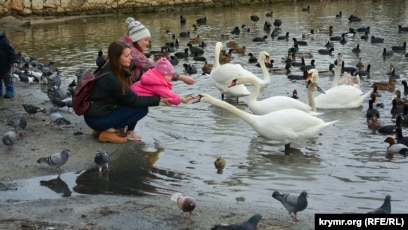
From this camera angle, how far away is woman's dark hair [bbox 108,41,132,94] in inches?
327

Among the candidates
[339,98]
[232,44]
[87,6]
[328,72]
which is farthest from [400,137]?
[87,6]

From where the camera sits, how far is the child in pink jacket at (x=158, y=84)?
8.74 meters

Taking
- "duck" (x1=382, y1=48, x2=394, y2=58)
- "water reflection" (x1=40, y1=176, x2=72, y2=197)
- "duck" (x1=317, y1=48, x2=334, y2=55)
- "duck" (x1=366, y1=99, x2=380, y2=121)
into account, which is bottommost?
"duck" (x1=366, y1=99, x2=380, y2=121)

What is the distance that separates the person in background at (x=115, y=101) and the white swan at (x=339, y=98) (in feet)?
14.1

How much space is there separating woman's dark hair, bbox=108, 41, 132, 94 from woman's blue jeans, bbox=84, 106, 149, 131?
0.36 meters

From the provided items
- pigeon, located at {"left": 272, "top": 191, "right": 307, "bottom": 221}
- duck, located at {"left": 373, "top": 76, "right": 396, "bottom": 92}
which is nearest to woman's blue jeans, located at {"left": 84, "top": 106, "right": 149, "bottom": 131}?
pigeon, located at {"left": 272, "top": 191, "right": 307, "bottom": 221}

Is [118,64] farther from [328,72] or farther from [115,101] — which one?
[328,72]

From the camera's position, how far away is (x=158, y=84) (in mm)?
8766

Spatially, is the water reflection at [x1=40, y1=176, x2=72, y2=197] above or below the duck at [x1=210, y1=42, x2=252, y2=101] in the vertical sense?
below

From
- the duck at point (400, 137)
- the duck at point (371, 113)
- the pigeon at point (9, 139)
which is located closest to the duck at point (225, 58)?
the duck at point (371, 113)

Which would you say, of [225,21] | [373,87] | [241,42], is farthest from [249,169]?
[225,21]

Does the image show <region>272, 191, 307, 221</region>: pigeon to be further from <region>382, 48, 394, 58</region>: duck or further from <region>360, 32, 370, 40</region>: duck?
<region>360, 32, 370, 40</region>: duck

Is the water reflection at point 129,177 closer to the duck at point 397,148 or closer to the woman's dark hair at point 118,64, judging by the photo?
the woman's dark hair at point 118,64

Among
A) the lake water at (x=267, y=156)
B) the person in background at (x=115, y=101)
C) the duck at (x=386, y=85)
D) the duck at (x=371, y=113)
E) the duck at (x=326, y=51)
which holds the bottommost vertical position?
the lake water at (x=267, y=156)
